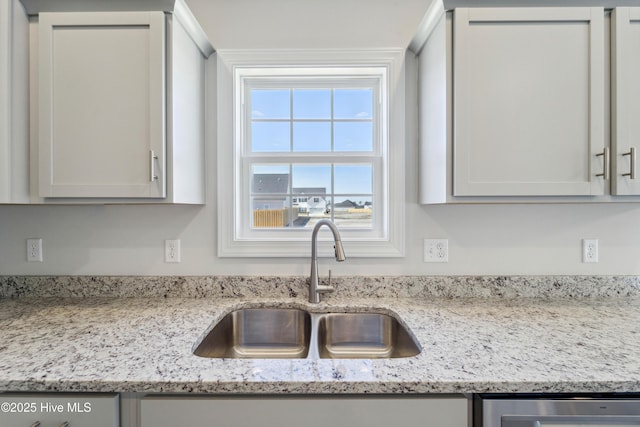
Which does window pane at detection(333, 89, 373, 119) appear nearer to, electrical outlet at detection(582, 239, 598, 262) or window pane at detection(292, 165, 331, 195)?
window pane at detection(292, 165, 331, 195)

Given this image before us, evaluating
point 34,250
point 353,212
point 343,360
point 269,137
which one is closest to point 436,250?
point 353,212

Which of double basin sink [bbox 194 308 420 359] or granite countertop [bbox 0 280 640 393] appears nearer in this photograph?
granite countertop [bbox 0 280 640 393]

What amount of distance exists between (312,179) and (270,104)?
49cm

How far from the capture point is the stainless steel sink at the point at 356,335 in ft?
4.51

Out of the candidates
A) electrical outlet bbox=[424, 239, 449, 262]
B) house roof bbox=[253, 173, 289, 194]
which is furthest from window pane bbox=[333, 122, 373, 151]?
electrical outlet bbox=[424, 239, 449, 262]

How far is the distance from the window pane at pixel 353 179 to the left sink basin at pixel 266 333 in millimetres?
710

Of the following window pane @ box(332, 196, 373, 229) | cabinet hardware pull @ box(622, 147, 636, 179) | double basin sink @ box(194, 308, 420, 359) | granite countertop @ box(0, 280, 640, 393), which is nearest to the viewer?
granite countertop @ box(0, 280, 640, 393)

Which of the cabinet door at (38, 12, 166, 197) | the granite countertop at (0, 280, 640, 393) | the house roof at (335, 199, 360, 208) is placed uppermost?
the cabinet door at (38, 12, 166, 197)

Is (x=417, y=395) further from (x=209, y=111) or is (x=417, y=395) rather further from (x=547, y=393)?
(x=209, y=111)

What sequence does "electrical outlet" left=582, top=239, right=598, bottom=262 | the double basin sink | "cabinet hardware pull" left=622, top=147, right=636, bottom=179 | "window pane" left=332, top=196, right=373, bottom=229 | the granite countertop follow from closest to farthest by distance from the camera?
1. the granite countertop
2. "cabinet hardware pull" left=622, top=147, right=636, bottom=179
3. the double basin sink
4. "electrical outlet" left=582, top=239, right=598, bottom=262
5. "window pane" left=332, top=196, right=373, bottom=229

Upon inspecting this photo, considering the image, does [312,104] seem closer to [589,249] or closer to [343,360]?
[343,360]

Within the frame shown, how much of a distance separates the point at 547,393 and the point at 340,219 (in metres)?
1.12

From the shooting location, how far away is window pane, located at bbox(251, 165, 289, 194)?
5.61 feet

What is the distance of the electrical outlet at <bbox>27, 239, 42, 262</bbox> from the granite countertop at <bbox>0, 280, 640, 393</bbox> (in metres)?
0.23
